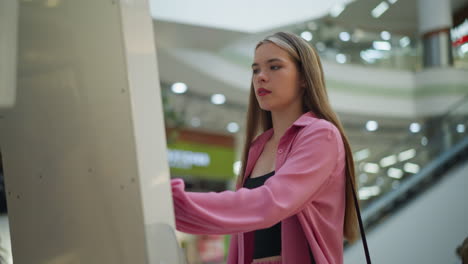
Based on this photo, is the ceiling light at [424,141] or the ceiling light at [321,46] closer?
the ceiling light at [424,141]

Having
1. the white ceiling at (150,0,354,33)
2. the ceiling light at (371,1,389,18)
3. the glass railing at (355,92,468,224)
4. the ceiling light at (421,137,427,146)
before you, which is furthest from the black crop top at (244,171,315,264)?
the ceiling light at (421,137,427,146)

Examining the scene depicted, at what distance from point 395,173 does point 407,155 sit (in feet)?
1.42

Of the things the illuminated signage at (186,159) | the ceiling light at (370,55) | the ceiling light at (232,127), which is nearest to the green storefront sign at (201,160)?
the illuminated signage at (186,159)

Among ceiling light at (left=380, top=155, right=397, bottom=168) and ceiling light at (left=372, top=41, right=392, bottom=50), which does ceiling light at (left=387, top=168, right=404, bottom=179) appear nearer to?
ceiling light at (left=380, top=155, right=397, bottom=168)

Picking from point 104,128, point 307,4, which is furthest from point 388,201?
point 104,128

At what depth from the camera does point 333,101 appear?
13.5 metres

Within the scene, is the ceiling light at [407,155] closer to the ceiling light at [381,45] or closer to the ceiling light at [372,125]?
the ceiling light at [381,45]

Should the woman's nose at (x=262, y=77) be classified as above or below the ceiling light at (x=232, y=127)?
below

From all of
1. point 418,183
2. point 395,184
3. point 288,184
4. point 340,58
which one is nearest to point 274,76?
point 288,184

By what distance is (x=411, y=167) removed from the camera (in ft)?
25.6

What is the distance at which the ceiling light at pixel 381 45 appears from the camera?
13134 mm

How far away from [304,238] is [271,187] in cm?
25

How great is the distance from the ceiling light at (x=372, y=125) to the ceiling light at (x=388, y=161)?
6141 mm

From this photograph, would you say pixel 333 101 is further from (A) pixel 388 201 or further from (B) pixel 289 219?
(B) pixel 289 219
